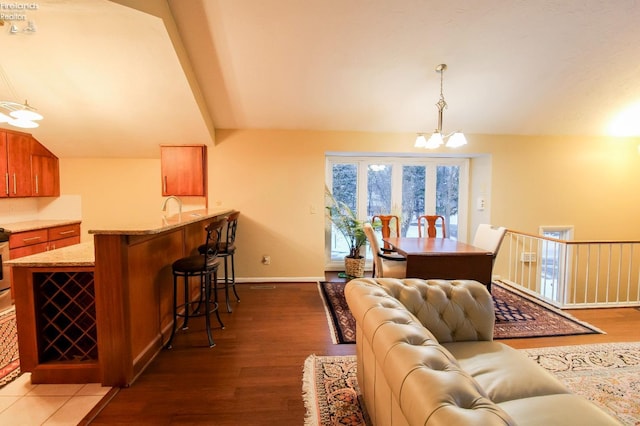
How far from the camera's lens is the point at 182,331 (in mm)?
2820

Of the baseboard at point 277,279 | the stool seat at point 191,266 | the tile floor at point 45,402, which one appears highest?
the stool seat at point 191,266

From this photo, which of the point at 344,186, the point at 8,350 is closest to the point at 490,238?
the point at 344,186

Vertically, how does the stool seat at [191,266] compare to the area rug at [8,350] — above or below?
above

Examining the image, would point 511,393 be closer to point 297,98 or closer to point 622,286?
point 297,98

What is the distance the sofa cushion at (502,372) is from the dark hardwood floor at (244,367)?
101 cm

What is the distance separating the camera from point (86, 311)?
2.06m

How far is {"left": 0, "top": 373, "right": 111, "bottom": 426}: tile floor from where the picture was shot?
1699mm

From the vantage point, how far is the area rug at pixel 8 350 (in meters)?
2.11

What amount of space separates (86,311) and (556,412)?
272cm

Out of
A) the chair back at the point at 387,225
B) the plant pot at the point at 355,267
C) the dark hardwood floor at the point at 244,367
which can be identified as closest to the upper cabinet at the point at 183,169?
the dark hardwood floor at the point at 244,367

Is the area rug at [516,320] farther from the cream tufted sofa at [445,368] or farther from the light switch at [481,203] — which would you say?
the light switch at [481,203]

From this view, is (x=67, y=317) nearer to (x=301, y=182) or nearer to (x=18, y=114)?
(x=18, y=114)

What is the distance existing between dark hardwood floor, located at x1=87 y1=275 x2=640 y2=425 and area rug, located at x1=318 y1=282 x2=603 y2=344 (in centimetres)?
10

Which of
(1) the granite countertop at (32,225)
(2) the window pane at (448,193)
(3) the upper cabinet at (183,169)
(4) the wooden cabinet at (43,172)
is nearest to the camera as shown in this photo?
(1) the granite countertop at (32,225)
